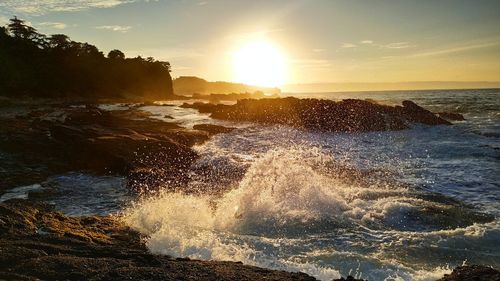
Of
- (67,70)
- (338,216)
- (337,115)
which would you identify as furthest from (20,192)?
(67,70)

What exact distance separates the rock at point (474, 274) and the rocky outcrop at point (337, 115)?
79.7ft

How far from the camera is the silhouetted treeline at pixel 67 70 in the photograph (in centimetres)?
5393

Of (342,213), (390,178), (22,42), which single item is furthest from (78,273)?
(22,42)

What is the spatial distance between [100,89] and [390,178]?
71216 mm

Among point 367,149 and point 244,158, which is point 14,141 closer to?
A: point 244,158

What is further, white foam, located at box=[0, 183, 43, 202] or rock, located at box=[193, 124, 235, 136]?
rock, located at box=[193, 124, 235, 136]

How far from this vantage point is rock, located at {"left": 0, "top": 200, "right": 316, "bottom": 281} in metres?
4.51

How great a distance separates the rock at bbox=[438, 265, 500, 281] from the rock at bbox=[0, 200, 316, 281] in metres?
1.83

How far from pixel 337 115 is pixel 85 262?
2831 centimetres

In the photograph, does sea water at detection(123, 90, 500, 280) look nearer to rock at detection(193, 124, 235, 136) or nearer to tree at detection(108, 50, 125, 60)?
rock at detection(193, 124, 235, 136)

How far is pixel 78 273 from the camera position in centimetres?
448

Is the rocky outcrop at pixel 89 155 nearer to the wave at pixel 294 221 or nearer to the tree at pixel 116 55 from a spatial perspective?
the wave at pixel 294 221

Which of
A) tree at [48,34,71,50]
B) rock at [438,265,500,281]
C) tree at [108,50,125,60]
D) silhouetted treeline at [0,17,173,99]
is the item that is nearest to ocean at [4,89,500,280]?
rock at [438,265,500,281]

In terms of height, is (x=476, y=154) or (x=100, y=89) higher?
(x=100, y=89)
